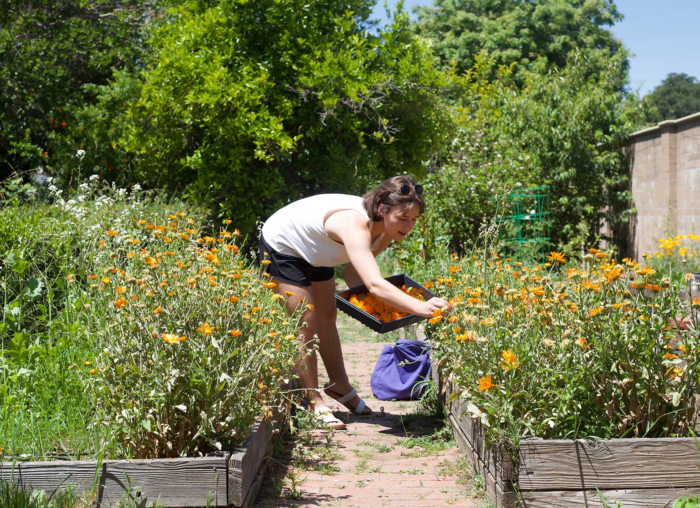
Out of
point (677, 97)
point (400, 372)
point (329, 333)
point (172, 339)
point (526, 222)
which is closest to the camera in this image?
point (172, 339)

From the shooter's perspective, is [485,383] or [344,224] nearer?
[485,383]

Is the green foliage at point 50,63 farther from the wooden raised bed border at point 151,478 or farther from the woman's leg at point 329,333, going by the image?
the wooden raised bed border at point 151,478

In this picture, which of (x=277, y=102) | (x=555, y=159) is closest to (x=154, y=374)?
(x=277, y=102)

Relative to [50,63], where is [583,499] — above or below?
below

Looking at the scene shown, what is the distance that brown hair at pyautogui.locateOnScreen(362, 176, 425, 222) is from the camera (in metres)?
3.47

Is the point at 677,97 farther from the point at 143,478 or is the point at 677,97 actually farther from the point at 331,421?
the point at 143,478

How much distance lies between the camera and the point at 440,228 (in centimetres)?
923

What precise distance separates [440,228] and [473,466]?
6.40m

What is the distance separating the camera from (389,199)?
351 centimetres

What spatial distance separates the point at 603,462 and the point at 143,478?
1.61m

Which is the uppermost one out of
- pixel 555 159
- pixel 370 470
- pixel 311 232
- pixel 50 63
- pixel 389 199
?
pixel 50 63

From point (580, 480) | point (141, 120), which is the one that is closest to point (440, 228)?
point (141, 120)

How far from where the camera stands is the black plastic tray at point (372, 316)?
3.51 meters

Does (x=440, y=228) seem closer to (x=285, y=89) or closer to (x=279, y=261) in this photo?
(x=285, y=89)
